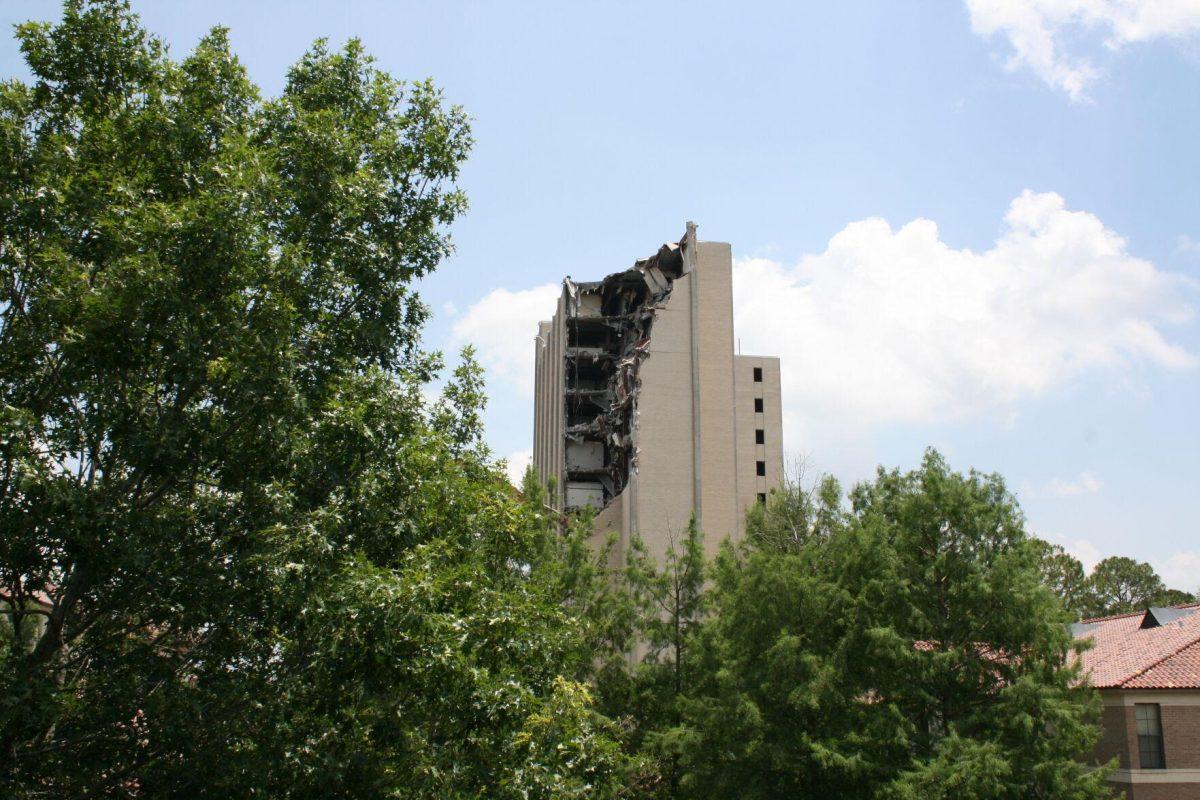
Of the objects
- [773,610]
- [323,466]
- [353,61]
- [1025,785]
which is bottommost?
[1025,785]

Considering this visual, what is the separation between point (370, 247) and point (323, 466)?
3.40 metres

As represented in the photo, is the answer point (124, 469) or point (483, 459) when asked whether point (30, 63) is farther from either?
point (483, 459)

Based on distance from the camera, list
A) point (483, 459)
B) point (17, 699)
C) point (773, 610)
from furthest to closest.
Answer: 1. point (773, 610)
2. point (483, 459)
3. point (17, 699)

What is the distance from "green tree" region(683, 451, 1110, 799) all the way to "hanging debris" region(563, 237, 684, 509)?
93.3ft

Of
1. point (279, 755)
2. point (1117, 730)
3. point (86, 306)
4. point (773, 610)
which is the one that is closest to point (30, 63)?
point (86, 306)

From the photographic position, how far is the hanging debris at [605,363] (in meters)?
54.9

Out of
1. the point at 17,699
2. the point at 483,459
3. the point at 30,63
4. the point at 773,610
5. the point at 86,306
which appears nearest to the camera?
the point at 17,699

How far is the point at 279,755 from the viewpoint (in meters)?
12.3

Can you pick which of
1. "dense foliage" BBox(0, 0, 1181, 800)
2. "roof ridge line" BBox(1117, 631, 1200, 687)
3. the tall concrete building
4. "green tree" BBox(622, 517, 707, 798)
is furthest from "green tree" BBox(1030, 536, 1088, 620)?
"dense foliage" BBox(0, 0, 1181, 800)

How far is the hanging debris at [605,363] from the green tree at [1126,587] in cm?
3324

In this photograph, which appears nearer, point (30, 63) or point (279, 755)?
point (279, 755)

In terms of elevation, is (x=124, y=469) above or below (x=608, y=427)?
below

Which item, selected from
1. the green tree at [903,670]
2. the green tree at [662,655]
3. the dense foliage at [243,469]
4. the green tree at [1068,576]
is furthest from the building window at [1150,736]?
the green tree at [1068,576]

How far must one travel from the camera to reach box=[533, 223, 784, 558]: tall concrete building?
5159 cm
